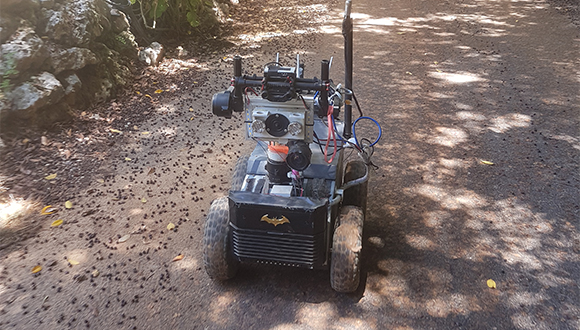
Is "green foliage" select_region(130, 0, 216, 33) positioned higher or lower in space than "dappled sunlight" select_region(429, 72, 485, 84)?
higher

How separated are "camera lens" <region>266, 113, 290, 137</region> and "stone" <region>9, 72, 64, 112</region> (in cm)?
382

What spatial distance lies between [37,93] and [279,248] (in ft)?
13.6

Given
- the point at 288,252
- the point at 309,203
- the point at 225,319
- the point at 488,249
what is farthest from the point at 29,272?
the point at 488,249

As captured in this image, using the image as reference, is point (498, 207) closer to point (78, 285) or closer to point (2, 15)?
point (78, 285)

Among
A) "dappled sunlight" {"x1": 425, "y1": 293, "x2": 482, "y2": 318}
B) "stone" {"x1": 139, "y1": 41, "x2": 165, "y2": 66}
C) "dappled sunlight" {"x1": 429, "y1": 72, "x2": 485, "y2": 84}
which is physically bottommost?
"dappled sunlight" {"x1": 425, "y1": 293, "x2": 482, "y2": 318}

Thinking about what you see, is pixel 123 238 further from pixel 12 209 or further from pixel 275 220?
pixel 275 220

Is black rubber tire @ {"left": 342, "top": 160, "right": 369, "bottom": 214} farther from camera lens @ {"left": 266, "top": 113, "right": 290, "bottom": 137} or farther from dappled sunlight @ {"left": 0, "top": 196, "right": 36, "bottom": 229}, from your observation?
dappled sunlight @ {"left": 0, "top": 196, "right": 36, "bottom": 229}

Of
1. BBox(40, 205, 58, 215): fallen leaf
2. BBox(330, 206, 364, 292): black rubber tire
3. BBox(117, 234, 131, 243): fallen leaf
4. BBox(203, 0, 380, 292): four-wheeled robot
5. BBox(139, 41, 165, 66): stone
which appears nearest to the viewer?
BBox(203, 0, 380, 292): four-wheeled robot

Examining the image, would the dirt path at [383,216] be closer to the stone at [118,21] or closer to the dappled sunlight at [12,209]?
the dappled sunlight at [12,209]

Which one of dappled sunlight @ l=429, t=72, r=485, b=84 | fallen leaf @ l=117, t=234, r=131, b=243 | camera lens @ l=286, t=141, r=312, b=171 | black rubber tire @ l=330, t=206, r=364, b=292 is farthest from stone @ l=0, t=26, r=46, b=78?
dappled sunlight @ l=429, t=72, r=485, b=84

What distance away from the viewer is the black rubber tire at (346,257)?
331 cm

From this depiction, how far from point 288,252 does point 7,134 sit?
404 cm

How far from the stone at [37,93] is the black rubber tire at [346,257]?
14.1 feet

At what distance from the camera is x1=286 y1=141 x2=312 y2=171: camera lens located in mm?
3240
